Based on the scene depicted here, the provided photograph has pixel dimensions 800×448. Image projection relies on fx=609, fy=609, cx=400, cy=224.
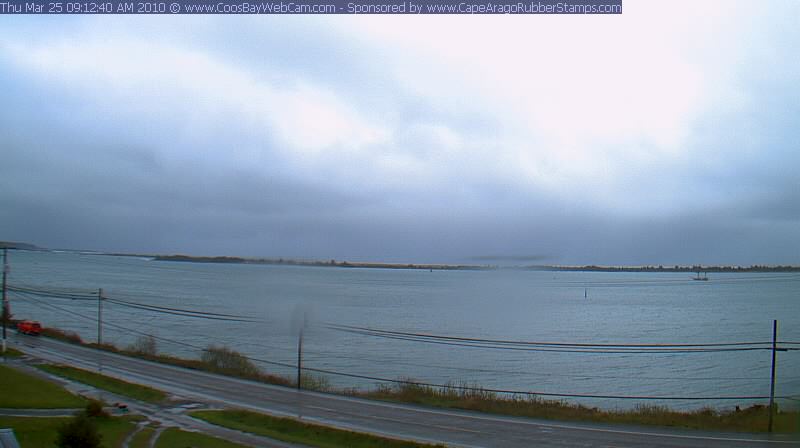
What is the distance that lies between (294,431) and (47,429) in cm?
672

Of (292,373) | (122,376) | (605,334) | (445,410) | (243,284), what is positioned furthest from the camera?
(605,334)

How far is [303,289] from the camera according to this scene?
38969mm

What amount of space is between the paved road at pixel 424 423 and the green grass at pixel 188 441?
15.0 ft

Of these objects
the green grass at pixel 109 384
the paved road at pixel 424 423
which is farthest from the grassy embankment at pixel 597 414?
the green grass at pixel 109 384

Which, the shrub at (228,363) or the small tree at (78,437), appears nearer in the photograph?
the small tree at (78,437)

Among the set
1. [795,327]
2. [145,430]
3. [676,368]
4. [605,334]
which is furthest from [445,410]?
[795,327]

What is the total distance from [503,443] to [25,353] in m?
28.1

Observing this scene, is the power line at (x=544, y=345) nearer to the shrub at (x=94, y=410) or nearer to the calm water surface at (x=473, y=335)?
the calm water surface at (x=473, y=335)

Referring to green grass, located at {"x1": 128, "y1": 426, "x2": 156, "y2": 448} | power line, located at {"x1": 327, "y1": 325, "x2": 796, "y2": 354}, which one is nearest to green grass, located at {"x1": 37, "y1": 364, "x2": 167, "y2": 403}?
green grass, located at {"x1": 128, "y1": 426, "x2": 156, "y2": 448}

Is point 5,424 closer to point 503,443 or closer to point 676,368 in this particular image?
point 503,443

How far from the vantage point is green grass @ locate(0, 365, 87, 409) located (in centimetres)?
1916

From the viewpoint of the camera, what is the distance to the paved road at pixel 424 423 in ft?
61.8

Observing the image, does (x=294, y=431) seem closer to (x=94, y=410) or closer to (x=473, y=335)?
(x=94, y=410)

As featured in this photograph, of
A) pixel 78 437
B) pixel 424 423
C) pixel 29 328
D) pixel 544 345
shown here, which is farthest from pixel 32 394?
pixel 29 328
